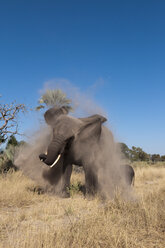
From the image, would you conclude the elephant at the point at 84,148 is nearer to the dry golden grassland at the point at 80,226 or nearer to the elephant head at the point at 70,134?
the elephant head at the point at 70,134

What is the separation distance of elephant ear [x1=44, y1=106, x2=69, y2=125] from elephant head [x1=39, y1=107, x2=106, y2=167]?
215 millimetres

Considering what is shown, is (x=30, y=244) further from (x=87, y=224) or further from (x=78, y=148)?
(x=78, y=148)

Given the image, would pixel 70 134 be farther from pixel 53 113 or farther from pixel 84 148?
pixel 53 113

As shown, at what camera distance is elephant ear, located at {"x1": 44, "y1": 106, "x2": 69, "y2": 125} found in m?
5.75

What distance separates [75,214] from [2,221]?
4.15 ft

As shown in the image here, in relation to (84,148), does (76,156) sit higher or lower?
lower

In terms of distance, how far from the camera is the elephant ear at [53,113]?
18.9ft

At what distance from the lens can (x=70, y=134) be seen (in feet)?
16.7

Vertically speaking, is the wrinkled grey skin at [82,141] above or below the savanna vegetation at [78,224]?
above

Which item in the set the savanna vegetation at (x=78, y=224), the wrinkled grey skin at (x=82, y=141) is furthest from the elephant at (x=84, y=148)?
the savanna vegetation at (x=78, y=224)

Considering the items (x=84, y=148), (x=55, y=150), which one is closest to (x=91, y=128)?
(x=84, y=148)

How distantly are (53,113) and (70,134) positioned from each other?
101cm

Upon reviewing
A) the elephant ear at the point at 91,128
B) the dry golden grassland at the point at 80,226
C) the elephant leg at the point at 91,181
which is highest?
the elephant ear at the point at 91,128

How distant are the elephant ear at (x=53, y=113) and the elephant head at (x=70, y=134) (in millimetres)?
215
